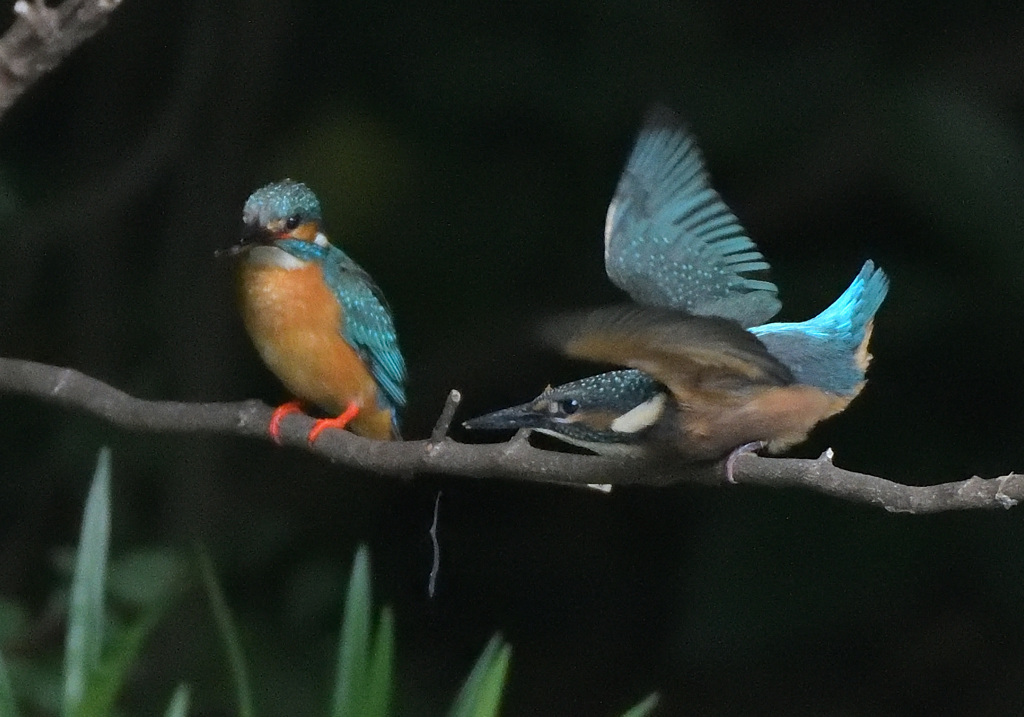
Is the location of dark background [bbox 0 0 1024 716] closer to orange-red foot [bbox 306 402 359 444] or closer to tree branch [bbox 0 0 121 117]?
orange-red foot [bbox 306 402 359 444]

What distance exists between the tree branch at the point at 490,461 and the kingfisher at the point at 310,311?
0.14m

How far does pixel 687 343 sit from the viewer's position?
112 centimetres

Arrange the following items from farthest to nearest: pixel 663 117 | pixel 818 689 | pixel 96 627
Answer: pixel 818 689
pixel 663 117
pixel 96 627

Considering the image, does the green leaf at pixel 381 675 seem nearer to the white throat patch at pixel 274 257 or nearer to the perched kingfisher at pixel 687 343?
the perched kingfisher at pixel 687 343

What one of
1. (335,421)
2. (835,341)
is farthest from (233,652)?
(835,341)

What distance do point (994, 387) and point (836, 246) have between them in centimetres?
36

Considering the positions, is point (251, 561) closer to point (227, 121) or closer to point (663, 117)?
point (227, 121)

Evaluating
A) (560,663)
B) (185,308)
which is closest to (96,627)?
(185,308)

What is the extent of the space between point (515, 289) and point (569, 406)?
41.9 inches

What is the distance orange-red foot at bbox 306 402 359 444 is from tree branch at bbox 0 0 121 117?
52 centimetres

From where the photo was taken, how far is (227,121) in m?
2.44

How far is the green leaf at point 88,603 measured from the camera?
4.96 ft

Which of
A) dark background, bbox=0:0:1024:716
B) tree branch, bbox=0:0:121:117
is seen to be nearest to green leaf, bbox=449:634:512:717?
dark background, bbox=0:0:1024:716

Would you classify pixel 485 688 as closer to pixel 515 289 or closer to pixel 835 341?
pixel 835 341
